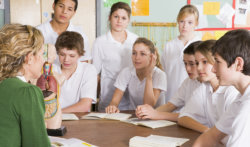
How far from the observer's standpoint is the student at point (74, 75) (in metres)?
2.25

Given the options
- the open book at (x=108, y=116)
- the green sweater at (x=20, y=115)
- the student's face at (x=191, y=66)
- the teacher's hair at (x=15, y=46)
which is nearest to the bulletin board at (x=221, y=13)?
the student's face at (x=191, y=66)

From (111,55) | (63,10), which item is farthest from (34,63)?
(111,55)

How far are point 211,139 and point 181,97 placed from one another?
0.76m

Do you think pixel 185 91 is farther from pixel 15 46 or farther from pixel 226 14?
pixel 226 14

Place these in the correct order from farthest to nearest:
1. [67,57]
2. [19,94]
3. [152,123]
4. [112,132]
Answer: [67,57], [152,123], [112,132], [19,94]

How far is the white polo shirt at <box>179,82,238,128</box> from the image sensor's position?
5.51ft

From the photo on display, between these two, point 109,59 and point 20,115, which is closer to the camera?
point 20,115

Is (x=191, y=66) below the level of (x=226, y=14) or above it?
below

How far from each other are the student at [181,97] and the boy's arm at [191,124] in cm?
18

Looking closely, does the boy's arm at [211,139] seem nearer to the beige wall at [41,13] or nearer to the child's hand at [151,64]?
the child's hand at [151,64]

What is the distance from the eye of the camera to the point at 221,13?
167 inches

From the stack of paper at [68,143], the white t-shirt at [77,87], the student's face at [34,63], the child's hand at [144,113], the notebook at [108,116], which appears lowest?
the notebook at [108,116]

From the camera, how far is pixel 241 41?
118 centimetres

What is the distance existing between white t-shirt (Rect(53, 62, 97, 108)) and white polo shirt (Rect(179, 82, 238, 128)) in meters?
0.86
